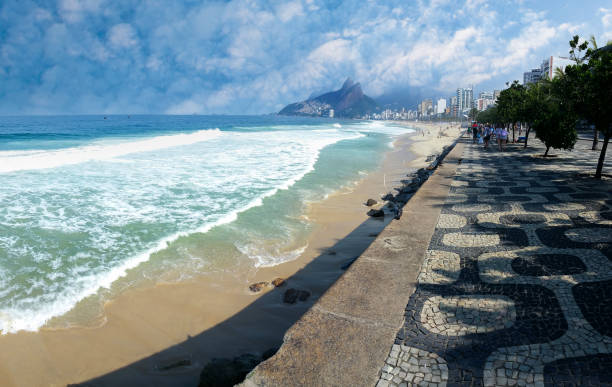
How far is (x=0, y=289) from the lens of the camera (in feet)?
18.5

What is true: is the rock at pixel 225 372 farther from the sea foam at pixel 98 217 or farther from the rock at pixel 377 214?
the rock at pixel 377 214

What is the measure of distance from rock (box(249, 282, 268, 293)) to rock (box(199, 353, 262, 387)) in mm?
1989

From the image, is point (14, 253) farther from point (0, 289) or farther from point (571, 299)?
point (571, 299)

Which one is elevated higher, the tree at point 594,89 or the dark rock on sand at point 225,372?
the tree at point 594,89

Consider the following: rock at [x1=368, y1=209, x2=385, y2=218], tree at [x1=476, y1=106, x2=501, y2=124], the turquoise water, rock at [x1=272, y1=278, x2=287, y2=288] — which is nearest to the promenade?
rock at [x1=272, y1=278, x2=287, y2=288]

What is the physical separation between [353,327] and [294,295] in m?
2.25

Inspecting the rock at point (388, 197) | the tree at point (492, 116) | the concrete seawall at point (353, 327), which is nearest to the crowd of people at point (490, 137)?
the tree at point (492, 116)

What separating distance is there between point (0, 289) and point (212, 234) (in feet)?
12.3

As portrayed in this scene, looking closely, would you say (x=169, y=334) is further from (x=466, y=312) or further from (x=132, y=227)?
(x=132, y=227)

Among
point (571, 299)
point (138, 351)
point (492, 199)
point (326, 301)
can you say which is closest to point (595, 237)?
point (571, 299)

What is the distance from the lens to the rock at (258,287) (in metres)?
5.75

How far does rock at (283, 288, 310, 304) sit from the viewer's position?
5.44 m

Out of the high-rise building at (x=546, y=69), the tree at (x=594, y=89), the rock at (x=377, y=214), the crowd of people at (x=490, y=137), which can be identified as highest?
the high-rise building at (x=546, y=69)

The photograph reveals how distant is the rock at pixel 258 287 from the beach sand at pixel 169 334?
0.10 meters
